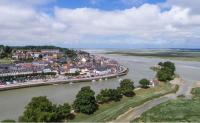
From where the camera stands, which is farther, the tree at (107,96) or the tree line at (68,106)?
the tree at (107,96)

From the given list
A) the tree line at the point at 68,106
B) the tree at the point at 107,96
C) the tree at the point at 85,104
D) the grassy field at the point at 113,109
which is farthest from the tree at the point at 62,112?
the tree at the point at 107,96

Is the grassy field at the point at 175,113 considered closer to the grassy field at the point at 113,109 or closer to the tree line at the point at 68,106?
the grassy field at the point at 113,109

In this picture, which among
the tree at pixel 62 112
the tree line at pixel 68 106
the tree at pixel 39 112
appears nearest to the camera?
the tree at pixel 39 112

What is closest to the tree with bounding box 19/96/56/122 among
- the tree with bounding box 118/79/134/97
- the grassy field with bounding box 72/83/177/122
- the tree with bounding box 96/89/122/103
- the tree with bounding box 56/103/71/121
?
the tree with bounding box 56/103/71/121

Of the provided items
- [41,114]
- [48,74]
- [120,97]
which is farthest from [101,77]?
[41,114]

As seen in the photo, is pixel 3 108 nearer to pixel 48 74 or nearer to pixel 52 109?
pixel 52 109

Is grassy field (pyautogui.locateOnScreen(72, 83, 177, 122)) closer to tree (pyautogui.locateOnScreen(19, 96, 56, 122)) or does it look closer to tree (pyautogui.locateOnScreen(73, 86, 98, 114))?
tree (pyautogui.locateOnScreen(73, 86, 98, 114))
